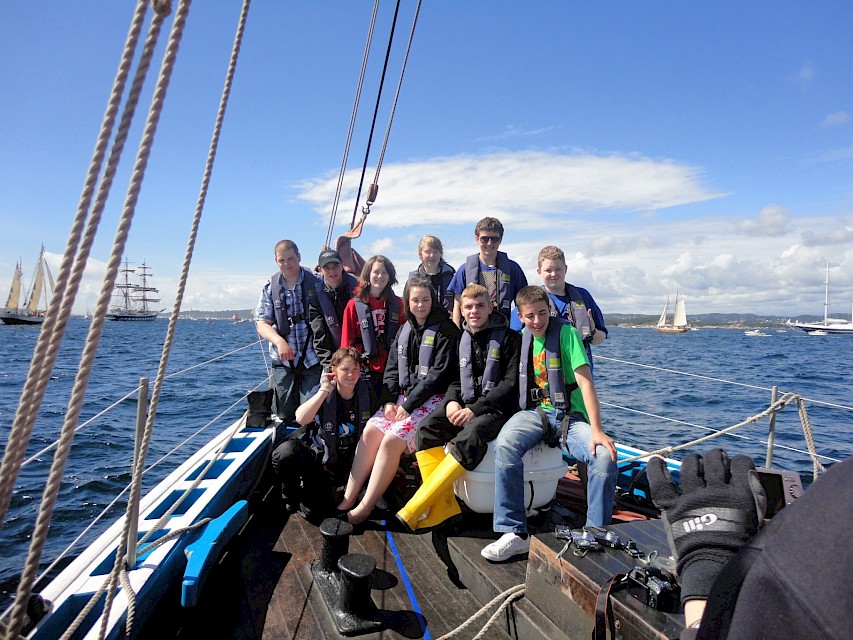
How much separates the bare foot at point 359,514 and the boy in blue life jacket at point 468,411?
0.26m

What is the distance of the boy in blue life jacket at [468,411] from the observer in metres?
3.33

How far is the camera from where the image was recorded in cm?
182

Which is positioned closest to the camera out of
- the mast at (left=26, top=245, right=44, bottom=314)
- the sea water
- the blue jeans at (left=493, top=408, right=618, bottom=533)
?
the blue jeans at (left=493, top=408, right=618, bottom=533)

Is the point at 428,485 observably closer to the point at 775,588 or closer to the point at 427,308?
the point at 427,308

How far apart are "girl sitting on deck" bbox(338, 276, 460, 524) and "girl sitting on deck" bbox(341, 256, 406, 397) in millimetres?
266

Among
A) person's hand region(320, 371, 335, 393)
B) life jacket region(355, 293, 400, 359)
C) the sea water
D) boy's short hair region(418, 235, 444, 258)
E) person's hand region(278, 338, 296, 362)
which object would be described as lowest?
the sea water

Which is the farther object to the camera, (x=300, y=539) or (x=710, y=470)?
(x=300, y=539)

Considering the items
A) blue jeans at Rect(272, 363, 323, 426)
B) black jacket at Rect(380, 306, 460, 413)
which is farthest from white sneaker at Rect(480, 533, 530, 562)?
blue jeans at Rect(272, 363, 323, 426)

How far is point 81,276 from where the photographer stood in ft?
3.93

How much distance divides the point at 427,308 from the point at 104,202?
2.89 m

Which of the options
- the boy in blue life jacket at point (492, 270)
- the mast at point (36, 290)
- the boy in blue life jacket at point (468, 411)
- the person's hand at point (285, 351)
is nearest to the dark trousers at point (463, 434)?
the boy in blue life jacket at point (468, 411)

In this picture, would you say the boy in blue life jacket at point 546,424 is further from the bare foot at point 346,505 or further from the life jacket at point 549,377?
the bare foot at point 346,505

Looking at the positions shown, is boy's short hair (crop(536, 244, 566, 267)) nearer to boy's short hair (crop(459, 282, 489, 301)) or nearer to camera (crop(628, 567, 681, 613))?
boy's short hair (crop(459, 282, 489, 301))

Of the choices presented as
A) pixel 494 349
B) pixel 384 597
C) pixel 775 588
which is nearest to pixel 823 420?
pixel 494 349
